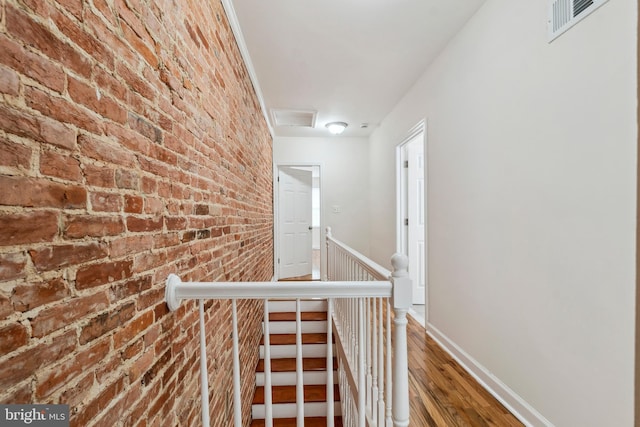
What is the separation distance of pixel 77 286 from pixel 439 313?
258 centimetres

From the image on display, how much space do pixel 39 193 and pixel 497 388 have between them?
2.36m

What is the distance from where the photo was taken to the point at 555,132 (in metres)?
1.38

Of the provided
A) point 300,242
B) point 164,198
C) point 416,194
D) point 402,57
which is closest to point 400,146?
point 416,194

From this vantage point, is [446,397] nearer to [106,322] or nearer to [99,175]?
[106,322]

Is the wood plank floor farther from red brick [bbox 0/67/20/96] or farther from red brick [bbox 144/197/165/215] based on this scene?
red brick [bbox 0/67/20/96]

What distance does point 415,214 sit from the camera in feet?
11.6

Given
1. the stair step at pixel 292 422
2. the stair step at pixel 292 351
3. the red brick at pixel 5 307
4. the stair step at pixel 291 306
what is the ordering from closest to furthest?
the red brick at pixel 5 307 < the stair step at pixel 292 422 < the stair step at pixel 292 351 < the stair step at pixel 291 306

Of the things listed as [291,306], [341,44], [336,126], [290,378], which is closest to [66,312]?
[341,44]

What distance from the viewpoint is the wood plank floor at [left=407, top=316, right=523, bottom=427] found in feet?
5.16

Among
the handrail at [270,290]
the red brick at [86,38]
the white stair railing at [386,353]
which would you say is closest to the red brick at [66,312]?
the handrail at [270,290]

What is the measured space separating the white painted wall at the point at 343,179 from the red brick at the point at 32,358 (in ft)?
Result: 14.2

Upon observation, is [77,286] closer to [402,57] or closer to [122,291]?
[122,291]

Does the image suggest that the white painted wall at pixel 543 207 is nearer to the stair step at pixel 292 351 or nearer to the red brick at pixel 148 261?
the stair step at pixel 292 351

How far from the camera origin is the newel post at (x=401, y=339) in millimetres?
1021
